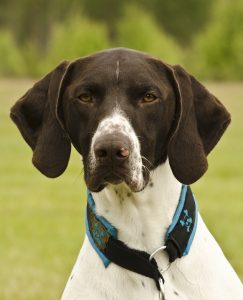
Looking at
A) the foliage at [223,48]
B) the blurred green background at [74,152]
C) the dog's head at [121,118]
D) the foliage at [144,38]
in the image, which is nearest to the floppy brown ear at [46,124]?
the dog's head at [121,118]

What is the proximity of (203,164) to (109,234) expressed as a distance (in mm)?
564

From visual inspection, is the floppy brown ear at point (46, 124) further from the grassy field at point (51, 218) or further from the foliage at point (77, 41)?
the foliage at point (77, 41)

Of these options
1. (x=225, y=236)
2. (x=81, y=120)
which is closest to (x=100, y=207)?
(x=81, y=120)

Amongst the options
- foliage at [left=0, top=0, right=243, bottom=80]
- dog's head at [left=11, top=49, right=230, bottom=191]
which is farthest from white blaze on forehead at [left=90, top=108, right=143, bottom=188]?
foliage at [left=0, top=0, right=243, bottom=80]

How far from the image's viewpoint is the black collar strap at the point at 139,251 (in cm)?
409

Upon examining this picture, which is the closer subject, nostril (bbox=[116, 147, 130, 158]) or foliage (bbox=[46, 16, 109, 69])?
nostril (bbox=[116, 147, 130, 158])

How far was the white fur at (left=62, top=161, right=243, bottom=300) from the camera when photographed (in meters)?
4.11

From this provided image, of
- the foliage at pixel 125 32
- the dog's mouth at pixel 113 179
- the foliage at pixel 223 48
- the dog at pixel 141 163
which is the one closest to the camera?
the dog's mouth at pixel 113 179

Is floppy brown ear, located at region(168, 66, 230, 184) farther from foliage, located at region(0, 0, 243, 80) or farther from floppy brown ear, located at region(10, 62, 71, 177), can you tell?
foliage, located at region(0, 0, 243, 80)

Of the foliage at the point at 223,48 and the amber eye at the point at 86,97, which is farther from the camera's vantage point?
the foliage at the point at 223,48

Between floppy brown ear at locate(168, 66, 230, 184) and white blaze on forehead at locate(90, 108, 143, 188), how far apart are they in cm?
28

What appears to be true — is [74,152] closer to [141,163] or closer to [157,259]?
[157,259]

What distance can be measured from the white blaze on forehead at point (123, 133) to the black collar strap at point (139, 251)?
1.15 ft

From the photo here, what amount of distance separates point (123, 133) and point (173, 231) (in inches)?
24.3
